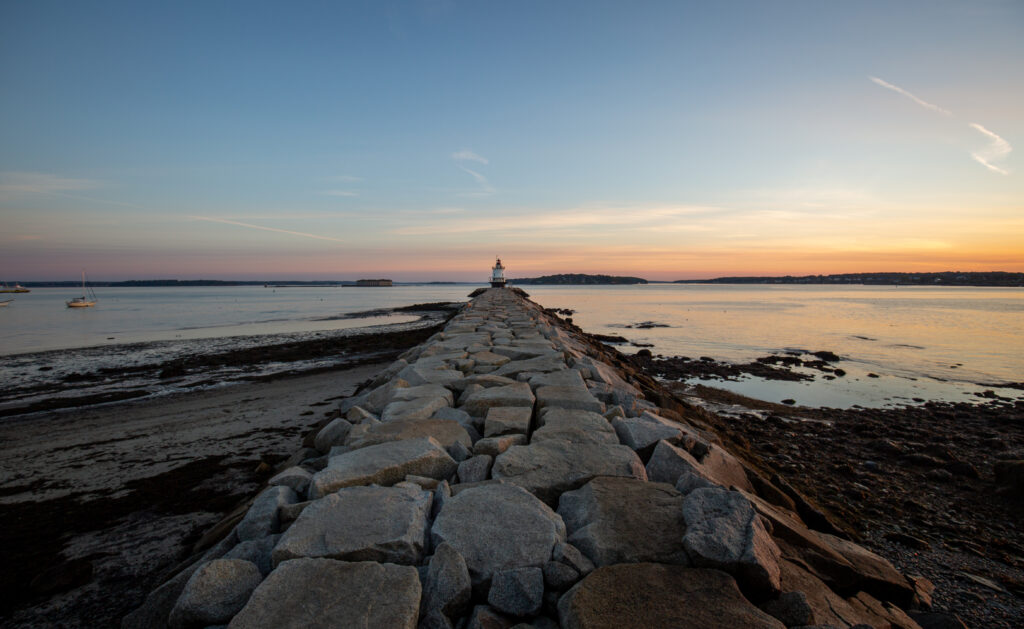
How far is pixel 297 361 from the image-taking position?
36.3 feet

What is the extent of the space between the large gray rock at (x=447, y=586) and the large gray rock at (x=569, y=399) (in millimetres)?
1799

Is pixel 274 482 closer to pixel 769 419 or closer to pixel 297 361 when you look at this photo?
pixel 769 419

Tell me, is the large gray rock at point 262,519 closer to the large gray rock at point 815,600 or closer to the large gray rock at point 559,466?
the large gray rock at point 559,466

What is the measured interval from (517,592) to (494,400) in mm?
1892

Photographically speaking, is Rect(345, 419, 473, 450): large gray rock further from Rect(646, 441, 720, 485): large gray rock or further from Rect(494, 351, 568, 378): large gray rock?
Rect(494, 351, 568, 378): large gray rock

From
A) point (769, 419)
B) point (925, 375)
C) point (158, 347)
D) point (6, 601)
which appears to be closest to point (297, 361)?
point (158, 347)

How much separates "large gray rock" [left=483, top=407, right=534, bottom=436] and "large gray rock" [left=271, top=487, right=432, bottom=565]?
0.82 metres

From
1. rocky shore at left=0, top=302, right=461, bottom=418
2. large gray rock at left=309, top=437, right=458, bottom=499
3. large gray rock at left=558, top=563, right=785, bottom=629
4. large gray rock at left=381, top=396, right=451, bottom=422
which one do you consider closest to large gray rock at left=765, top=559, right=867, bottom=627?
large gray rock at left=558, top=563, right=785, bottom=629

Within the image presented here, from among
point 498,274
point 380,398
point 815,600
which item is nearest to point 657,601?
point 815,600

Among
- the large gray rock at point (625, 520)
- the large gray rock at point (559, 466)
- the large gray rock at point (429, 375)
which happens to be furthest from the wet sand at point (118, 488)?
the large gray rock at point (625, 520)

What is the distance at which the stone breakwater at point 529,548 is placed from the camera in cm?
126

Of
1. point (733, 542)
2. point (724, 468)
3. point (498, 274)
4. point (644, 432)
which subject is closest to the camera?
point (733, 542)

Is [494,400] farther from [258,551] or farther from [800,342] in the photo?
[800,342]

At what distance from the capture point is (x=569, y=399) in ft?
10.6
